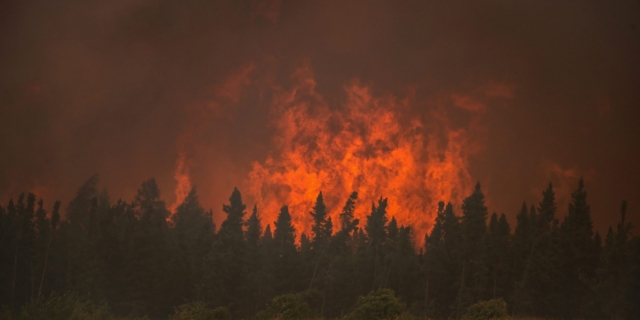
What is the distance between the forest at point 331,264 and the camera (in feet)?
294

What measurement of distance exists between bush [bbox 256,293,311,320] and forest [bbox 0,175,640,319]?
14858mm

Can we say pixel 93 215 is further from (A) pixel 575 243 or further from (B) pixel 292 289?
(A) pixel 575 243

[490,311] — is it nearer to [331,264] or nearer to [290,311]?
[290,311]

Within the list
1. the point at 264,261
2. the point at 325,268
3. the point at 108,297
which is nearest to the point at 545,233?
the point at 325,268

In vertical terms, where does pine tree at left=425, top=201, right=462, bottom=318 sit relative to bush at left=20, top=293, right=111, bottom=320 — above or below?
above

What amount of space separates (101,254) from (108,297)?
6.87 m

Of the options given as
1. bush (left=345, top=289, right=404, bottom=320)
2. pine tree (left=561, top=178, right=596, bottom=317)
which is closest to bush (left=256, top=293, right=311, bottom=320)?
bush (left=345, top=289, right=404, bottom=320)

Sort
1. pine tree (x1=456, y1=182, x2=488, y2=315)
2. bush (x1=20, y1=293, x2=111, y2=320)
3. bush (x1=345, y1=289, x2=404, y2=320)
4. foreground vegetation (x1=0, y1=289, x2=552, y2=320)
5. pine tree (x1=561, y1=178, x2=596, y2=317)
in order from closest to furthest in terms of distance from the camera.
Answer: foreground vegetation (x1=0, y1=289, x2=552, y2=320) < bush (x1=345, y1=289, x2=404, y2=320) < bush (x1=20, y1=293, x2=111, y2=320) < pine tree (x1=561, y1=178, x2=596, y2=317) < pine tree (x1=456, y1=182, x2=488, y2=315)

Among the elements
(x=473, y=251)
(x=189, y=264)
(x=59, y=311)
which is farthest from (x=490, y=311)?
(x=189, y=264)

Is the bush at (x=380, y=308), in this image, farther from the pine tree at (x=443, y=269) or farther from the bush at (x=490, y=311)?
the pine tree at (x=443, y=269)

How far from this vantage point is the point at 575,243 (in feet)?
297

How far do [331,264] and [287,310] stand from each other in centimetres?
3154

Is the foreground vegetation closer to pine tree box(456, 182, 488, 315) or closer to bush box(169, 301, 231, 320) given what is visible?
bush box(169, 301, 231, 320)

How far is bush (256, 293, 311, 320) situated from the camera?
228ft
